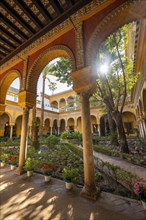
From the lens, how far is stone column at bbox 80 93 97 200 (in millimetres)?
3099

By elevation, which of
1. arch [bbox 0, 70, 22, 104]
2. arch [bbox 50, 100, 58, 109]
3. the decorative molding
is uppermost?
arch [bbox 50, 100, 58, 109]

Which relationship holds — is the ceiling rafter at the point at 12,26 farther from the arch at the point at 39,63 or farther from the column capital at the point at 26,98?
the column capital at the point at 26,98

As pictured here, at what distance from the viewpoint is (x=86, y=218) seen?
2.32 metres

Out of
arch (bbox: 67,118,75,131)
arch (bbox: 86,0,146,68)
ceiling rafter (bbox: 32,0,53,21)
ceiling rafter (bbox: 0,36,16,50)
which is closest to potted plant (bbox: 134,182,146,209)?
arch (bbox: 86,0,146,68)

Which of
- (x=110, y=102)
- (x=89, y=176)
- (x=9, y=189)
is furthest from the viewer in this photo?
(x=110, y=102)

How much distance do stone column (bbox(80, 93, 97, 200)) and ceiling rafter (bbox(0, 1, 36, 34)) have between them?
3.36m

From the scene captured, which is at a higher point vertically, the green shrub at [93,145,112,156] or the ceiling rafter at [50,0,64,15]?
the ceiling rafter at [50,0,64,15]

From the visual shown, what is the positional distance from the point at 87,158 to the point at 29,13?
16.0ft

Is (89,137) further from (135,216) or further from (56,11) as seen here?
(56,11)

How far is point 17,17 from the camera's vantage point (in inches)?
156

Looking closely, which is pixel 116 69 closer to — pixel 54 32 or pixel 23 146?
pixel 54 32

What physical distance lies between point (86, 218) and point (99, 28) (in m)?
4.73

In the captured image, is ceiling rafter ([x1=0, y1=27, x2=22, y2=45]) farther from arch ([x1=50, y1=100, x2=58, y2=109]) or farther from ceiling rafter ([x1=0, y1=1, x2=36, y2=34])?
arch ([x1=50, y1=100, x2=58, y2=109])

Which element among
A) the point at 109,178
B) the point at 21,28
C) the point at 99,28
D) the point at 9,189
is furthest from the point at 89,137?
the point at 21,28
